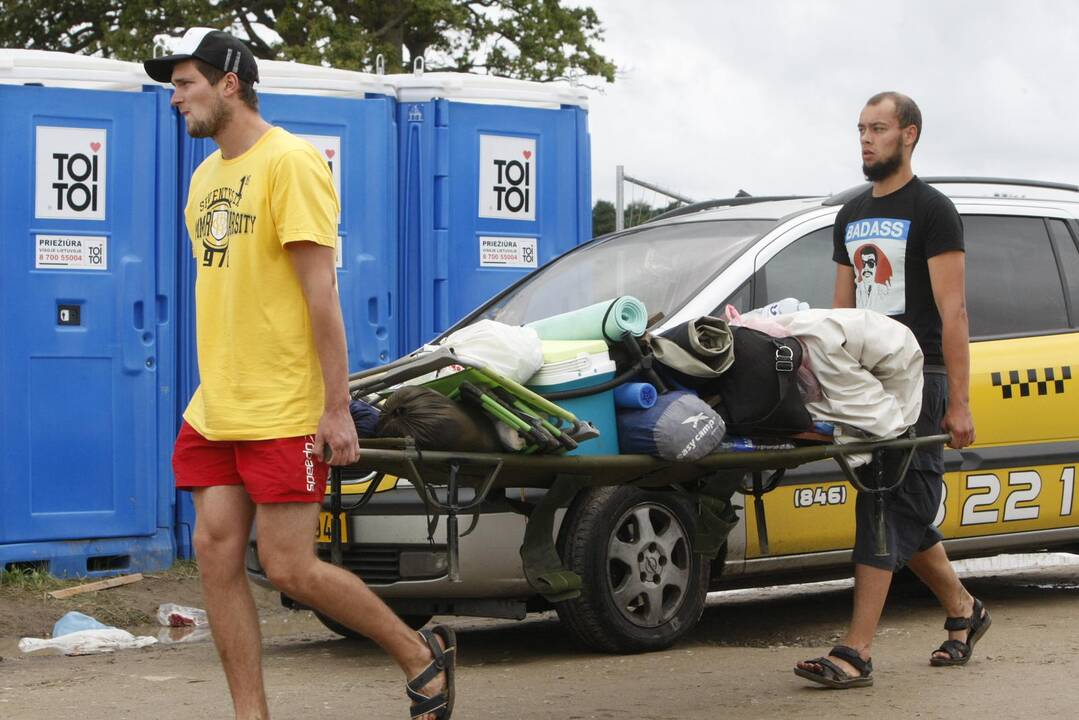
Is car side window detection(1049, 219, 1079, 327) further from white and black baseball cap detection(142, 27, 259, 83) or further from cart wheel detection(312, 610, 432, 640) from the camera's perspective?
white and black baseball cap detection(142, 27, 259, 83)

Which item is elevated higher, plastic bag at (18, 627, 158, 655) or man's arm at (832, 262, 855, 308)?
man's arm at (832, 262, 855, 308)

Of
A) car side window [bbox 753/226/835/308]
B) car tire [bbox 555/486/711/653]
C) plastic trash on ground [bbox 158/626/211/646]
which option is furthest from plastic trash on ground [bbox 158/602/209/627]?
car side window [bbox 753/226/835/308]

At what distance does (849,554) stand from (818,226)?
129 centimetres

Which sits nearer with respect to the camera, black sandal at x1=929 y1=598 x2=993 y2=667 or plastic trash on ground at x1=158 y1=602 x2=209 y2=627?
black sandal at x1=929 y1=598 x2=993 y2=667

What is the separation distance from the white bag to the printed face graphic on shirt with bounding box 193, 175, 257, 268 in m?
0.60

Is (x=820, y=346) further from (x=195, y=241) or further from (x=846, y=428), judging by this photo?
(x=195, y=241)

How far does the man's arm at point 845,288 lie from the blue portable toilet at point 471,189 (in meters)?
3.46

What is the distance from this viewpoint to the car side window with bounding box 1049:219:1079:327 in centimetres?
736

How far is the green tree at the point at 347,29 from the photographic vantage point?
94.0 ft

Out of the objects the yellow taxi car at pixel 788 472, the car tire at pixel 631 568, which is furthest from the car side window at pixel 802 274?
the car tire at pixel 631 568

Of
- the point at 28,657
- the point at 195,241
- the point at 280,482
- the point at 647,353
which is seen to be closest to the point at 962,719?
the point at 647,353

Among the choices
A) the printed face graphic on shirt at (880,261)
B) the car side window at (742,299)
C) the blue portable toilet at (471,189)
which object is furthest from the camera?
the blue portable toilet at (471,189)

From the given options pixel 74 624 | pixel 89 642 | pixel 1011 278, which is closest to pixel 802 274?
pixel 1011 278

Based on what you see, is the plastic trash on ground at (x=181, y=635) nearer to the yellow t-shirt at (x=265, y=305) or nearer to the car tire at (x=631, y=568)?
the car tire at (x=631, y=568)
